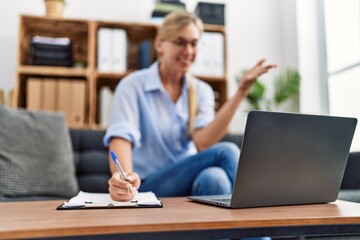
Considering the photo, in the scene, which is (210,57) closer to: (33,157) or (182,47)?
(182,47)

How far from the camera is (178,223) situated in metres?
0.55

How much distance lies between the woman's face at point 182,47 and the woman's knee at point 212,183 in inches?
21.1

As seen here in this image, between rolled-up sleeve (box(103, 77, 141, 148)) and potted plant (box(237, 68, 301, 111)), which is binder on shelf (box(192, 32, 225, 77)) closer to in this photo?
potted plant (box(237, 68, 301, 111))

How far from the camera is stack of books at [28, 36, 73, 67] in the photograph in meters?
2.42

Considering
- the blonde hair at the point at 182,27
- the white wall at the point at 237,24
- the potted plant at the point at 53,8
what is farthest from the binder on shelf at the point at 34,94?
the blonde hair at the point at 182,27

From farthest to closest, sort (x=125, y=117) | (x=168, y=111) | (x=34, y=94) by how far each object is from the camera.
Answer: (x=34, y=94)
(x=168, y=111)
(x=125, y=117)

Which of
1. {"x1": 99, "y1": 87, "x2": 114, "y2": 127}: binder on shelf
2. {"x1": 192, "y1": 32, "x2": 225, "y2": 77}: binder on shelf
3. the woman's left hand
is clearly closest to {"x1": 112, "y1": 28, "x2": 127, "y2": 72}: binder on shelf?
{"x1": 99, "y1": 87, "x2": 114, "y2": 127}: binder on shelf

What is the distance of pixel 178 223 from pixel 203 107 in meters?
1.08

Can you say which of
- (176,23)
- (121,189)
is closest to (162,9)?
(176,23)

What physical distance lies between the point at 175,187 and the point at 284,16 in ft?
7.67

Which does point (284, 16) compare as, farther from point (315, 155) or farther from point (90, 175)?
point (315, 155)

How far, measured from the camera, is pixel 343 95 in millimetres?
2639

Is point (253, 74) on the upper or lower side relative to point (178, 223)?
upper

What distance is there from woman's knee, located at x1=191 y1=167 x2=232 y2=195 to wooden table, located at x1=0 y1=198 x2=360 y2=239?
12.9 inches
